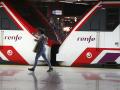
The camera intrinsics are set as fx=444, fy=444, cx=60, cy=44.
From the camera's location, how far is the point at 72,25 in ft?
67.8

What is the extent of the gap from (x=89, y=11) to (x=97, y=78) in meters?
4.77

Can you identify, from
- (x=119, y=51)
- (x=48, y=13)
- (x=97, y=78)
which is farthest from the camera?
(x=48, y=13)

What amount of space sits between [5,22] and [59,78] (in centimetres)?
583

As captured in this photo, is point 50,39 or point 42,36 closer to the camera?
point 42,36

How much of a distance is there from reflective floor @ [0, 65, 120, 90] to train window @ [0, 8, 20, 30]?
1.85m

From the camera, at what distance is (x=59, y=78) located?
1606 cm

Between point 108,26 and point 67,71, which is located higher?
point 108,26

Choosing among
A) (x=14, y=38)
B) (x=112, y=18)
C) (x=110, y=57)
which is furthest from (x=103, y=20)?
(x=14, y=38)

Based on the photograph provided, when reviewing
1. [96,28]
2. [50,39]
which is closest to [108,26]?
[96,28]

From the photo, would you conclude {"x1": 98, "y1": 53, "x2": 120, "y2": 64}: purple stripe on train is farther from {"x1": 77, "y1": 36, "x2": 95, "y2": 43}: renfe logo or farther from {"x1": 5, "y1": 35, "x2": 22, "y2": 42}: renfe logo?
{"x1": 5, "y1": 35, "x2": 22, "y2": 42}: renfe logo

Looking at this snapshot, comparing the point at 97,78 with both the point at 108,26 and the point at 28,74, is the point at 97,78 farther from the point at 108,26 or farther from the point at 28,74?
the point at 108,26

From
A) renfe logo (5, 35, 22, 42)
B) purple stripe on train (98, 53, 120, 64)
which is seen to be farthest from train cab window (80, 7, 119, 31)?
renfe logo (5, 35, 22, 42)

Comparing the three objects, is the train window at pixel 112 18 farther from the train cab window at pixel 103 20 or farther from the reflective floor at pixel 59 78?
the reflective floor at pixel 59 78

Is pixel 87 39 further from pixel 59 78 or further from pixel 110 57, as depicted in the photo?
pixel 59 78
